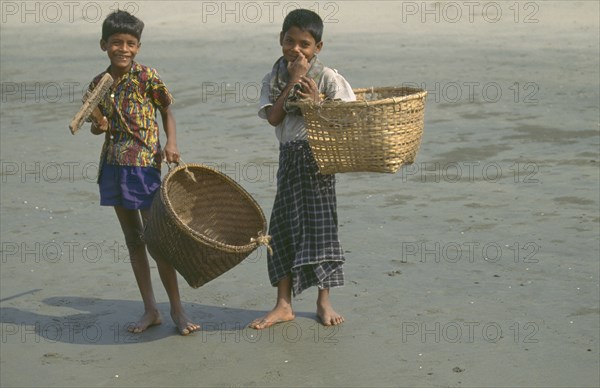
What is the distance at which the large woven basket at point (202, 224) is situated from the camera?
5070mm

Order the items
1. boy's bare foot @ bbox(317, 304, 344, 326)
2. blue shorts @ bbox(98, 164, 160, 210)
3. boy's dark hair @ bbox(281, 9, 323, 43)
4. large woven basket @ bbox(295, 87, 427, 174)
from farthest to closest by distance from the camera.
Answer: boy's bare foot @ bbox(317, 304, 344, 326)
blue shorts @ bbox(98, 164, 160, 210)
boy's dark hair @ bbox(281, 9, 323, 43)
large woven basket @ bbox(295, 87, 427, 174)

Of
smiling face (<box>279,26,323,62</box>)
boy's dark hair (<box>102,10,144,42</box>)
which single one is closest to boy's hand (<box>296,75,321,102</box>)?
smiling face (<box>279,26,323,62</box>)

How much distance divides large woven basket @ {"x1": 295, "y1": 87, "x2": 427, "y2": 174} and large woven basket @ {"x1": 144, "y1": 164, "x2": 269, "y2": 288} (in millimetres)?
552

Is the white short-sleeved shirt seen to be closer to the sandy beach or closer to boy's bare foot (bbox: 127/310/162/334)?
the sandy beach

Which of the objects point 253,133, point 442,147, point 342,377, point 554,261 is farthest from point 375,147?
point 253,133

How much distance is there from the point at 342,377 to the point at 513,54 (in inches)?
409

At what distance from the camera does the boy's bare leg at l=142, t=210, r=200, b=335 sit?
5469mm

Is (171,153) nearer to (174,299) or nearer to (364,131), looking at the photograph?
(174,299)

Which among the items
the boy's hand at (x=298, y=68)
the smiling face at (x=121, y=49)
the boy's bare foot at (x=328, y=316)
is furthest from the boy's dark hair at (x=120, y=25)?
the boy's bare foot at (x=328, y=316)

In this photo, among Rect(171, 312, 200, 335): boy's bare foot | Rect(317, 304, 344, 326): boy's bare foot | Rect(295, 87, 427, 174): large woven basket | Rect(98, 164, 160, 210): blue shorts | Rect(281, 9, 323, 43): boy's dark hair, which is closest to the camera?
Rect(295, 87, 427, 174): large woven basket

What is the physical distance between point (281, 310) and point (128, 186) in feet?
3.13

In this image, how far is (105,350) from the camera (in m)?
5.36

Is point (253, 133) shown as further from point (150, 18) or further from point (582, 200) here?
point (150, 18)

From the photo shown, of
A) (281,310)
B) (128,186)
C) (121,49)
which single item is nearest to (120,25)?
(121,49)
